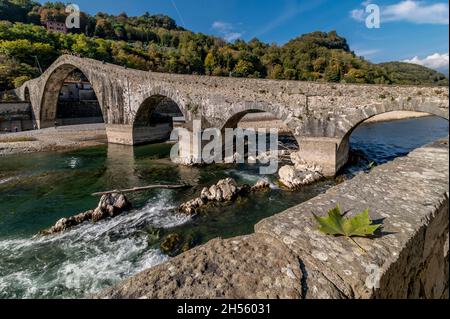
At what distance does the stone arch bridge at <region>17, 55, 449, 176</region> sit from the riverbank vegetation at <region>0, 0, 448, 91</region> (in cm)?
2727

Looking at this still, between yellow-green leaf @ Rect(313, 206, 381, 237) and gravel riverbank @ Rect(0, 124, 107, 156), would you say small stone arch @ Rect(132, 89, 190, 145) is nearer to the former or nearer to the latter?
gravel riverbank @ Rect(0, 124, 107, 156)

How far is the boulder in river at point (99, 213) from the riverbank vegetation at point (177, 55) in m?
45.2

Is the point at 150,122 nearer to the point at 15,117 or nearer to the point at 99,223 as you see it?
the point at 99,223

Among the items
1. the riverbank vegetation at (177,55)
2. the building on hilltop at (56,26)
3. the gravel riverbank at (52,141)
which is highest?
the building on hilltop at (56,26)

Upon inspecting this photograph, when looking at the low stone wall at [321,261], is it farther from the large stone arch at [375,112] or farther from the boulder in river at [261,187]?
the large stone arch at [375,112]

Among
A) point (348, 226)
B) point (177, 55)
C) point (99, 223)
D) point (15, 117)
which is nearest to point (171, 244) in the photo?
point (99, 223)

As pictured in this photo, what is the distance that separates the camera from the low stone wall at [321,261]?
196cm

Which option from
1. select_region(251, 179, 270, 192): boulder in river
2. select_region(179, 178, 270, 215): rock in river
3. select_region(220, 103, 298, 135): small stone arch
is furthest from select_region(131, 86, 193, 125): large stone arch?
select_region(179, 178, 270, 215): rock in river

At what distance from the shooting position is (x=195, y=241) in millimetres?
9367

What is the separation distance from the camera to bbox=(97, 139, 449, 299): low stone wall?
6.43 feet

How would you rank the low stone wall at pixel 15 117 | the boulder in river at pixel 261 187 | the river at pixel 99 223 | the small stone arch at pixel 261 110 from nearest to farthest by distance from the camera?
the river at pixel 99 223 < the boulder in river at pixel 261 187 < the small stone arch at pixel 261 110 < the low stone wall at pixel 15 117

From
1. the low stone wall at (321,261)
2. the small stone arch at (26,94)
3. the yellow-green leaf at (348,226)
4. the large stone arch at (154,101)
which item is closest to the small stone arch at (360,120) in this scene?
the large stone arch at (154,101)
